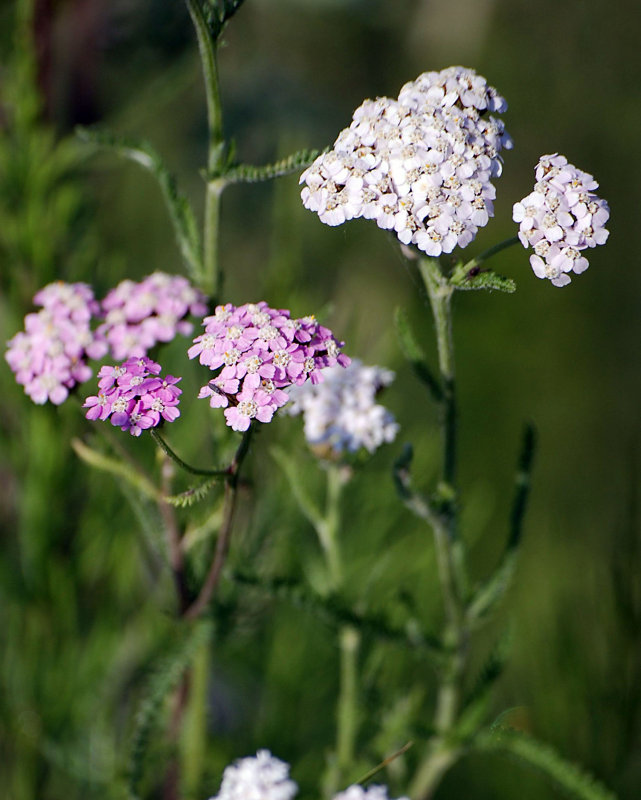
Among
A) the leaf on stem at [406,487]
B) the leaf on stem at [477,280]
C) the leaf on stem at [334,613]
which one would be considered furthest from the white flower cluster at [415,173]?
the leaf on stem at [334,613]

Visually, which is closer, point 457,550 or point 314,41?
point 457,550

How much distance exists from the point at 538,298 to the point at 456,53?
34.2 inches

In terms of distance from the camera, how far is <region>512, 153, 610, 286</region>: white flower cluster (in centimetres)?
38

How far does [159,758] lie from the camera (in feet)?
1.82

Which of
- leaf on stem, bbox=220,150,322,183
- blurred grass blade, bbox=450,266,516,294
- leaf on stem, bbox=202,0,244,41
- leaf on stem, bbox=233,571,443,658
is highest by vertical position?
leaf on stem, bbox=202,0,244,41

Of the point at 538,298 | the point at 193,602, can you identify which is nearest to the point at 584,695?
the point at 193,602

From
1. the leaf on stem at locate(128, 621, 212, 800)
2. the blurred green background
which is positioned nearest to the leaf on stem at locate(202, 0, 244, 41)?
the blurred green background

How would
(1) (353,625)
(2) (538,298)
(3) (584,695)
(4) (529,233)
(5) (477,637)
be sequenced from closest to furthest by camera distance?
(4) (529,233)
(1) (353,625)
(3) (584,695)
(5) (477,637)
(2) (538,298)

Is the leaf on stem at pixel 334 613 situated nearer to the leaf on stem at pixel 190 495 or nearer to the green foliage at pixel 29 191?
the leaf on stem at pixel 190 495

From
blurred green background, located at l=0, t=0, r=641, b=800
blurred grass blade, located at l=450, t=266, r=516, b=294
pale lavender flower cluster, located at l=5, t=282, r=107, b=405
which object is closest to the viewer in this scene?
blurred grass blade, located at l=450, t=266, r=516, b=294

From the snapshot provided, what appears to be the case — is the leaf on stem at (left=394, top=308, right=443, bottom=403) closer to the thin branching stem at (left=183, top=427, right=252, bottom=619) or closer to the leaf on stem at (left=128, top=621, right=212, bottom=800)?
the thin branching stem at (left=183, top=427, right=252, bottom=619)

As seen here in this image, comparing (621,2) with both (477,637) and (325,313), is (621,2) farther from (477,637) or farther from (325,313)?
(325,313)

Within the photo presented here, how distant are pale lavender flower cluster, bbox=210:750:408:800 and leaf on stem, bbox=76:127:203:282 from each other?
0.93ft

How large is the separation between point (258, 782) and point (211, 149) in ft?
1.10
